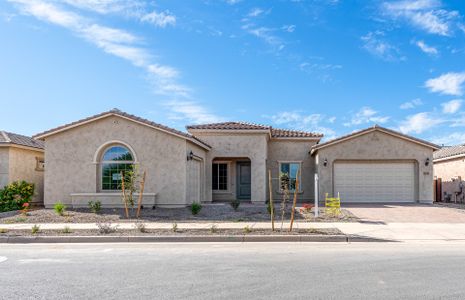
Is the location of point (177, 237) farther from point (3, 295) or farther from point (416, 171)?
point (416, 171)

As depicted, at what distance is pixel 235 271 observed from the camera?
761 centimetres

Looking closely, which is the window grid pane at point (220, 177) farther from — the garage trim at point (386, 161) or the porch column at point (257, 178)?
the garage trim at point (386, 161)

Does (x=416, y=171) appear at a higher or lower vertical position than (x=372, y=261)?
higher

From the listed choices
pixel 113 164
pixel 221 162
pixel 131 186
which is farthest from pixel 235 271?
pixel 221 162

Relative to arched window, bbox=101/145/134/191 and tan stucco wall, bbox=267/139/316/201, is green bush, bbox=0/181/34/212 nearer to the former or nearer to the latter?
arched window, bbox=101/145/134/191

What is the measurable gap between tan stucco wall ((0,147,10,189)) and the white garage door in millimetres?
16396

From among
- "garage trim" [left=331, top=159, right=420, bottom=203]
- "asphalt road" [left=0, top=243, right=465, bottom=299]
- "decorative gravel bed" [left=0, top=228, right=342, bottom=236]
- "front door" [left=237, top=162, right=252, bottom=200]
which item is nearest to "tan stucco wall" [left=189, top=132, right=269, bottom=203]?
"front door" [left=237, top=162, right=252, bottom=200]

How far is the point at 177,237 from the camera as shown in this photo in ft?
38.2

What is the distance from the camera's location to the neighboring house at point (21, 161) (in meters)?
20.6

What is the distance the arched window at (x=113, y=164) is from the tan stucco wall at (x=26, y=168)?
17.4ft

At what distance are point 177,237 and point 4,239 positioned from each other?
4.76m

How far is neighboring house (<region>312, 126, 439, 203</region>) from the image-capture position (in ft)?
74.0

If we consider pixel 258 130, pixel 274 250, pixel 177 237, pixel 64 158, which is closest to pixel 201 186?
pixel 258 130

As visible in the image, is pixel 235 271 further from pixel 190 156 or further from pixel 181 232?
pixel 190 156
